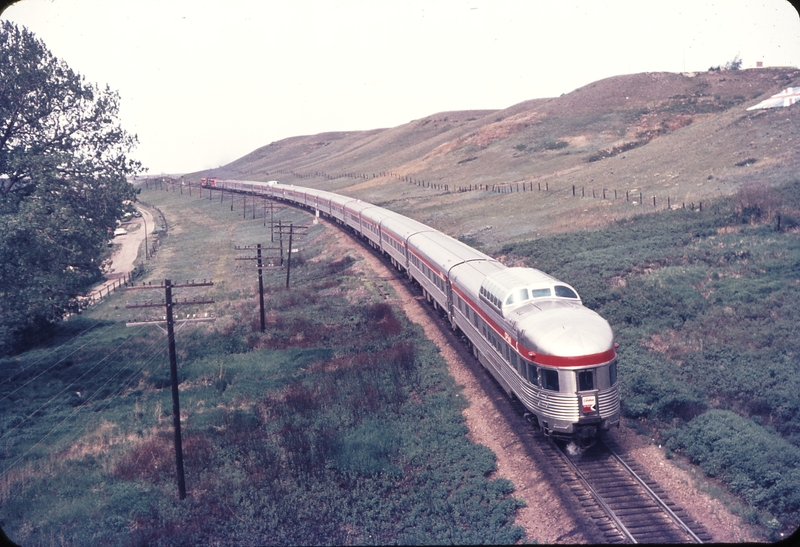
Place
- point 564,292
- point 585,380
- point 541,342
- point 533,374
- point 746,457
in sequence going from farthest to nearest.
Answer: point 564,292, point 533,374, point 541,342, point 585,380, point 746,457

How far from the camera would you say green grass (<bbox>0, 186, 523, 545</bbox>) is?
1399cm

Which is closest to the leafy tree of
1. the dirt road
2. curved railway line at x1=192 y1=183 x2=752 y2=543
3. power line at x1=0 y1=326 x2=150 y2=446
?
power line at x1=0 y1=326 x2=150 y2=446

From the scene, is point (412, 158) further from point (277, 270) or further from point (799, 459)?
point (799, 459)

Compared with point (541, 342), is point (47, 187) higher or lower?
higher

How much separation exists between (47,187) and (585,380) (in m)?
24.5

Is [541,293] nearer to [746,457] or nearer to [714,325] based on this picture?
[746,457]

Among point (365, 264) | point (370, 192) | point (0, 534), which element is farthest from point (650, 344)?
point (370, 192)

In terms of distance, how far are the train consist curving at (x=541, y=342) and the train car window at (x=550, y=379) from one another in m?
0.02

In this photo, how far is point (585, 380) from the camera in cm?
1457

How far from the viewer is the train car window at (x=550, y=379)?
14684 millimetres

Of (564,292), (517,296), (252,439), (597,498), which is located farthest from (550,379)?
(252,439)

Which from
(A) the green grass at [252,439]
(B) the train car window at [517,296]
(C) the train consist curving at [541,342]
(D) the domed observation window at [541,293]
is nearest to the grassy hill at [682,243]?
(C) the train consist curving at [541,342]

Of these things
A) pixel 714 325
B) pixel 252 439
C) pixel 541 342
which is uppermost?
pixel 541 342

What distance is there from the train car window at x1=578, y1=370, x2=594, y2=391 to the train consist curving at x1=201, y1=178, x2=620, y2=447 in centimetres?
2
